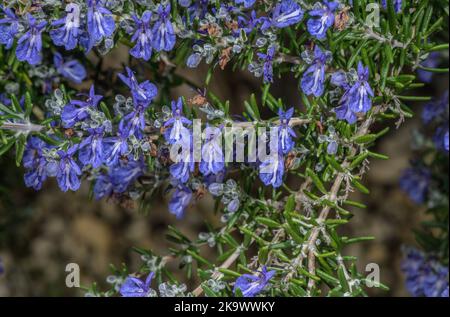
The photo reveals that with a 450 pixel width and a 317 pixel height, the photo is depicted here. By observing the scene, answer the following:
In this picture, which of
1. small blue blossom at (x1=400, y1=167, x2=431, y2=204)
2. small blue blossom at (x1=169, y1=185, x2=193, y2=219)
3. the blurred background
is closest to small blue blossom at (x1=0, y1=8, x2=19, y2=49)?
small blue blossom at (x1=169, y1=185, x2=193, y2=219)

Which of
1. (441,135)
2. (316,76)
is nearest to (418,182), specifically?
(441,135)

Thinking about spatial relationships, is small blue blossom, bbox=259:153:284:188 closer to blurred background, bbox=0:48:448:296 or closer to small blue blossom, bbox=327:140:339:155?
small blue blossom, bbox=327:140:339:155

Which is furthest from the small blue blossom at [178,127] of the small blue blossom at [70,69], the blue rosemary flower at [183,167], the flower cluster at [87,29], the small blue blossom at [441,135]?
the small blue blossom at [441,135]

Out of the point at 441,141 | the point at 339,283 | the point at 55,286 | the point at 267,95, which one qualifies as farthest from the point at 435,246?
the point at 55,286

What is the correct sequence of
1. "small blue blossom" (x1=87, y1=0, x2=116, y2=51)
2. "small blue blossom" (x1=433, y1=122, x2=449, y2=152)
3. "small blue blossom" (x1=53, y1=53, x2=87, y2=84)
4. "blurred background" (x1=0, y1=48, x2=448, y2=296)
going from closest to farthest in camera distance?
1. "small blue blossom" (x1=87, y1=0, x2=116, y2=51)
2. "small blue blossom" (x1=53, y1=53, x2=87, y2=84)
3. "small blue blossom" (x1=433, y1=122, x2=449, y2=152)
4. "blurred background" (x1=0, y1=48, x2=448, y2=296)

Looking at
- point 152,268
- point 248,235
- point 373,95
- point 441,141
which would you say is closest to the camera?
point 373,95

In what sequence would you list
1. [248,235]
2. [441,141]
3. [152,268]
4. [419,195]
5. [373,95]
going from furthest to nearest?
[419,195] → [441,141] → [152,268] → [248,235] → [373,95]

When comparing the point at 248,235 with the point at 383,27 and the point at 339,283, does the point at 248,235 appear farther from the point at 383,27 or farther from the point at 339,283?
the point at 383,27

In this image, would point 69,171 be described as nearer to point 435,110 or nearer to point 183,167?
point 183,167
